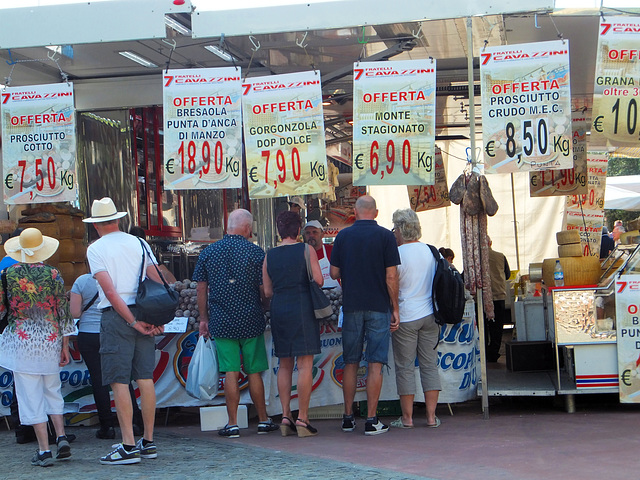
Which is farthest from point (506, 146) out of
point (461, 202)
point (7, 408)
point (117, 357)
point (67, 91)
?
point (7, 408)

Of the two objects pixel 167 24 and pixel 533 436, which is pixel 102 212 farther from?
pixel 533 436

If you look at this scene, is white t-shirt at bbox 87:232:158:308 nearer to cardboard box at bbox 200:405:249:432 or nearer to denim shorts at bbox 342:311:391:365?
cardboard box at bbox 200:405:249:432

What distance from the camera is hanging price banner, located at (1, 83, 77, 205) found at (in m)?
7.34

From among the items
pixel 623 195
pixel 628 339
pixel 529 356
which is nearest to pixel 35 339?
pixel 628 339

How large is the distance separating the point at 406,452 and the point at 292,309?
1.44 meters

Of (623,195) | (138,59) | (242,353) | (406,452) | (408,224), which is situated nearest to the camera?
(406,452)

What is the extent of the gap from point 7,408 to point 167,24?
364 centimetres

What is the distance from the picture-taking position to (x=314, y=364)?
7281 millimetres

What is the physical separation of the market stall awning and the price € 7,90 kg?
8.67 m

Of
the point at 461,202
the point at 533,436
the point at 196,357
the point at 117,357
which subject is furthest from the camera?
the point at 461,202

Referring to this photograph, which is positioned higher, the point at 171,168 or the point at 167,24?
the point at 167,24

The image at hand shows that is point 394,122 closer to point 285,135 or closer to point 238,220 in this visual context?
point 285,135

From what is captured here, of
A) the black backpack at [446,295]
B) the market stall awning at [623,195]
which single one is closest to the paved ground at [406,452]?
the black backpack at [446,295]

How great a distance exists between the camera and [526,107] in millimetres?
6594
